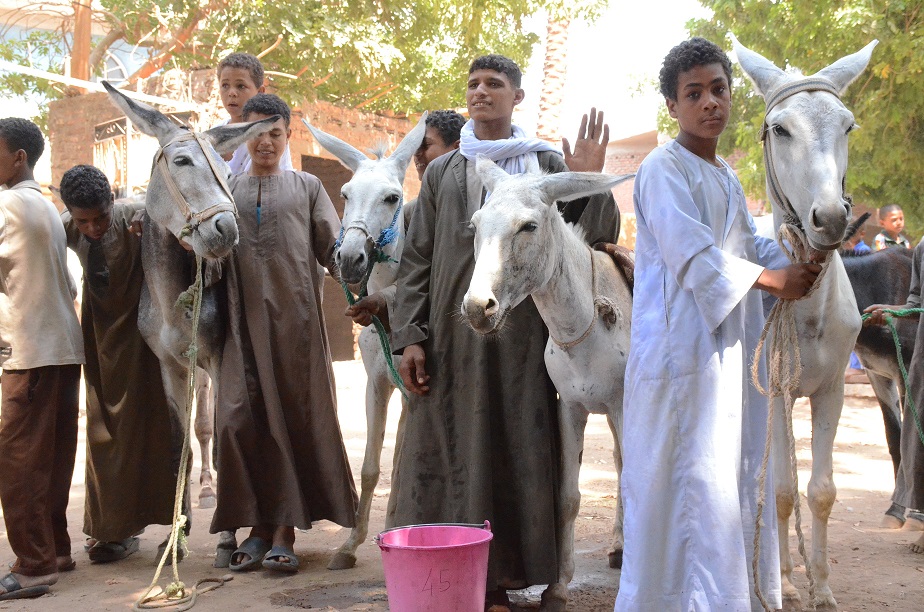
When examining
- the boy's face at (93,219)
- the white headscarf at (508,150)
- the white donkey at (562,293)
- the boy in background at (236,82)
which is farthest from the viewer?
the boy in background at (236,82)

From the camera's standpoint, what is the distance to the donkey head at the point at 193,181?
4.47 meters

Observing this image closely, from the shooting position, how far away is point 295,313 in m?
4.97

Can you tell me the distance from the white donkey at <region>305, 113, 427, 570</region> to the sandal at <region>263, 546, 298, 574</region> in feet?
0.88

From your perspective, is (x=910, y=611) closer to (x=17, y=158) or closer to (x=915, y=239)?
(x=17, y=158)

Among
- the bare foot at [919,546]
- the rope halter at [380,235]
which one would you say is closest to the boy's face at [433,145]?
the rope halter at [380,235]

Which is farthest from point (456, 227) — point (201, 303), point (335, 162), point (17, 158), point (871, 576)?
point (335, 162)

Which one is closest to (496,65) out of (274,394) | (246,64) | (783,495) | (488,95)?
(488,95)

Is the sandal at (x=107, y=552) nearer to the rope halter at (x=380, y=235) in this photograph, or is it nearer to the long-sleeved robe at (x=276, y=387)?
the long-sleeved robe at (x=276, y=387)

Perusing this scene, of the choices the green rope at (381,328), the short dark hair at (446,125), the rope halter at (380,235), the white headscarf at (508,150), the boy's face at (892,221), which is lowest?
the green rope at (381,328)

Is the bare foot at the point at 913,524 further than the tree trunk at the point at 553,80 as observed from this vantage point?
No

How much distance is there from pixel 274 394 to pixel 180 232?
39.6 inches

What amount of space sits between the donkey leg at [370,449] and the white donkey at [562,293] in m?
1.33

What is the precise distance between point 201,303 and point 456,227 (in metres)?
1.70

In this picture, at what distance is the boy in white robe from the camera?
115 inches
